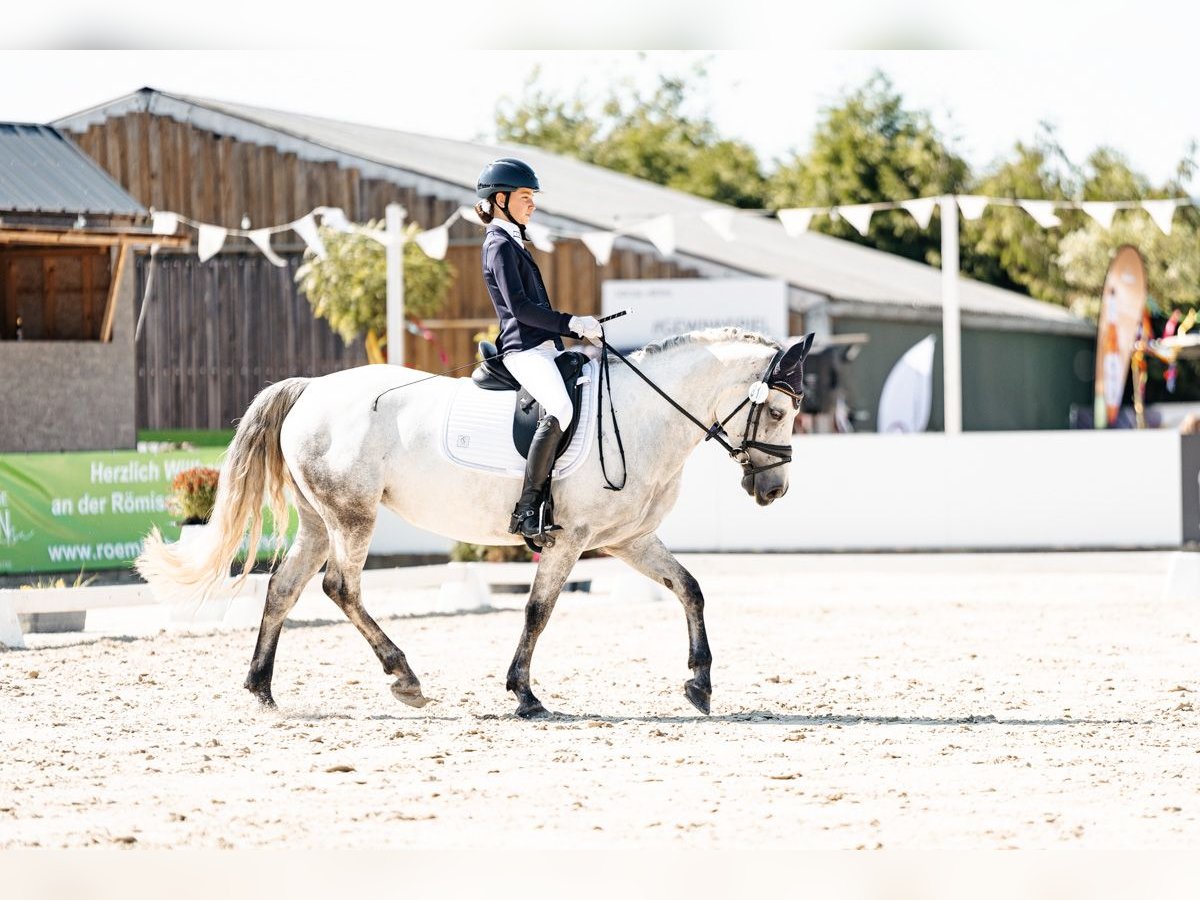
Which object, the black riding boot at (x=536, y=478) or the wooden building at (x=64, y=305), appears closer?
the black riding boot at (x=536, y=478)

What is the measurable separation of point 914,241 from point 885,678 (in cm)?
4363

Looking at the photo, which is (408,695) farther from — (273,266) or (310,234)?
(273,266)

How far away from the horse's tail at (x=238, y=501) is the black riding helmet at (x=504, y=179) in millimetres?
1463

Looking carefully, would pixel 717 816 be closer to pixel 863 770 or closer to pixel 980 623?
pixel 863 770

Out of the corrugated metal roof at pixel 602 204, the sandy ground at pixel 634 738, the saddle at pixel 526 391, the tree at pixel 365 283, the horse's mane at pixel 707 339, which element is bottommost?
the sandy ground at pixel 634 738

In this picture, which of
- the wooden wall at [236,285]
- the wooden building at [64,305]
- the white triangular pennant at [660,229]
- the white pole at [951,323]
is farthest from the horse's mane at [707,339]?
the wooden wall at [236,285]

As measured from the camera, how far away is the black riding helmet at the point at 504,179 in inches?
293

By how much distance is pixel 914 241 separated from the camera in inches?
2015

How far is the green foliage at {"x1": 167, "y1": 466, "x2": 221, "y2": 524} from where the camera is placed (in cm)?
1259

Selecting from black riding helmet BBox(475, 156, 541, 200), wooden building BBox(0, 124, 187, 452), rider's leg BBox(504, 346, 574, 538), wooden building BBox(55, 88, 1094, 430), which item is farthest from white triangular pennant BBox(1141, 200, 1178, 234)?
rider's leg BBox(504, 346, 574, 538)

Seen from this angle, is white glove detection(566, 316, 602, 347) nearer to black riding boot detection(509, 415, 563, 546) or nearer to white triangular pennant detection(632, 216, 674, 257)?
black riding boot detection(509, 415, 563, 546)

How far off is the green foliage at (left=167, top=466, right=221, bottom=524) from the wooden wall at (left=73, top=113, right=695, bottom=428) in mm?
14803

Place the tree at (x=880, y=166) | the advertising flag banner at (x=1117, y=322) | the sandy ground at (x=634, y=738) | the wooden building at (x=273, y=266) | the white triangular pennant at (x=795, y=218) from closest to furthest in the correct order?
the sandy ground at (x=634, y=738)
the white triangular pennant at (x=795, y=218)
the advertising flag banner at (x=1117, y=322)
the wooden building at (x=273, y=266)
the tree at (x=880, y=166)

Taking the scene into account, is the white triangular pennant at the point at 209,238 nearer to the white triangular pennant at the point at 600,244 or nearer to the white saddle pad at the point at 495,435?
the white triangular pennant at the point at 600,244
